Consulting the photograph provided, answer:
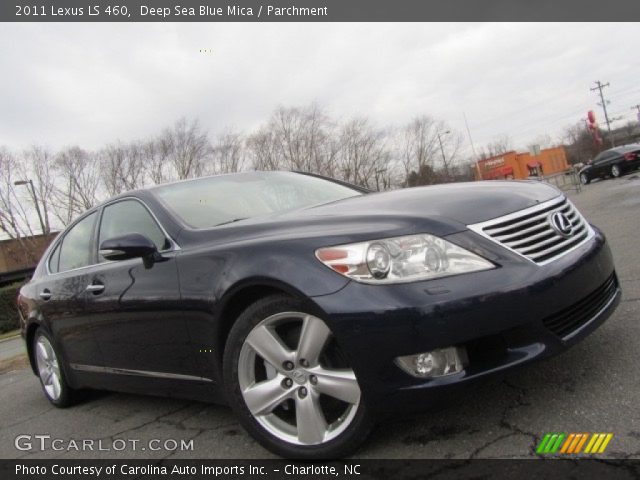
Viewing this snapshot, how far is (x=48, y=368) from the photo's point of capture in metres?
4.60

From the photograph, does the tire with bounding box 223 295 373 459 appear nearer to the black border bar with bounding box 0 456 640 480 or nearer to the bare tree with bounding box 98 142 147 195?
the black border bar with bounding box 0 456 640 480

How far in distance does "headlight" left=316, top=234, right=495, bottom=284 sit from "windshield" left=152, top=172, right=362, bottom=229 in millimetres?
1097

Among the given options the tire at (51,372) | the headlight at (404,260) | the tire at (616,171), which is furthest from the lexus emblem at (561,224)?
the tire at (616,171)

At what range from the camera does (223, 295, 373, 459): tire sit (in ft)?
7.83

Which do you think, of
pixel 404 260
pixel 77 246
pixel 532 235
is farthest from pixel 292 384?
pixel 77 246

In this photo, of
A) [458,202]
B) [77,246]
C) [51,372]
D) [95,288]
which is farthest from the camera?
[51,372]

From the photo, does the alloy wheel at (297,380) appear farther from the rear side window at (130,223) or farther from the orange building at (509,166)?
the orange building at (509,166)

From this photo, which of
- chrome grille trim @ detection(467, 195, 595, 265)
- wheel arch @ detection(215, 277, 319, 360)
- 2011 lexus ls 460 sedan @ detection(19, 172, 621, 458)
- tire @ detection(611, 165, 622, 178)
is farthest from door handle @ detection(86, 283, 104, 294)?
tire @ detection(611, 165, 622, 178)

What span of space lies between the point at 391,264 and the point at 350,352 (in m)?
0.39

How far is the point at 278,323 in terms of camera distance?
2535mm

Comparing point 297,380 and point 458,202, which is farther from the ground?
point 458,202

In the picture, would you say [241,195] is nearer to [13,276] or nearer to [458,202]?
[458,202]

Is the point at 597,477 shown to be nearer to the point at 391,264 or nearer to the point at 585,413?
the point at 585,413

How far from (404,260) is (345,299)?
29cm
